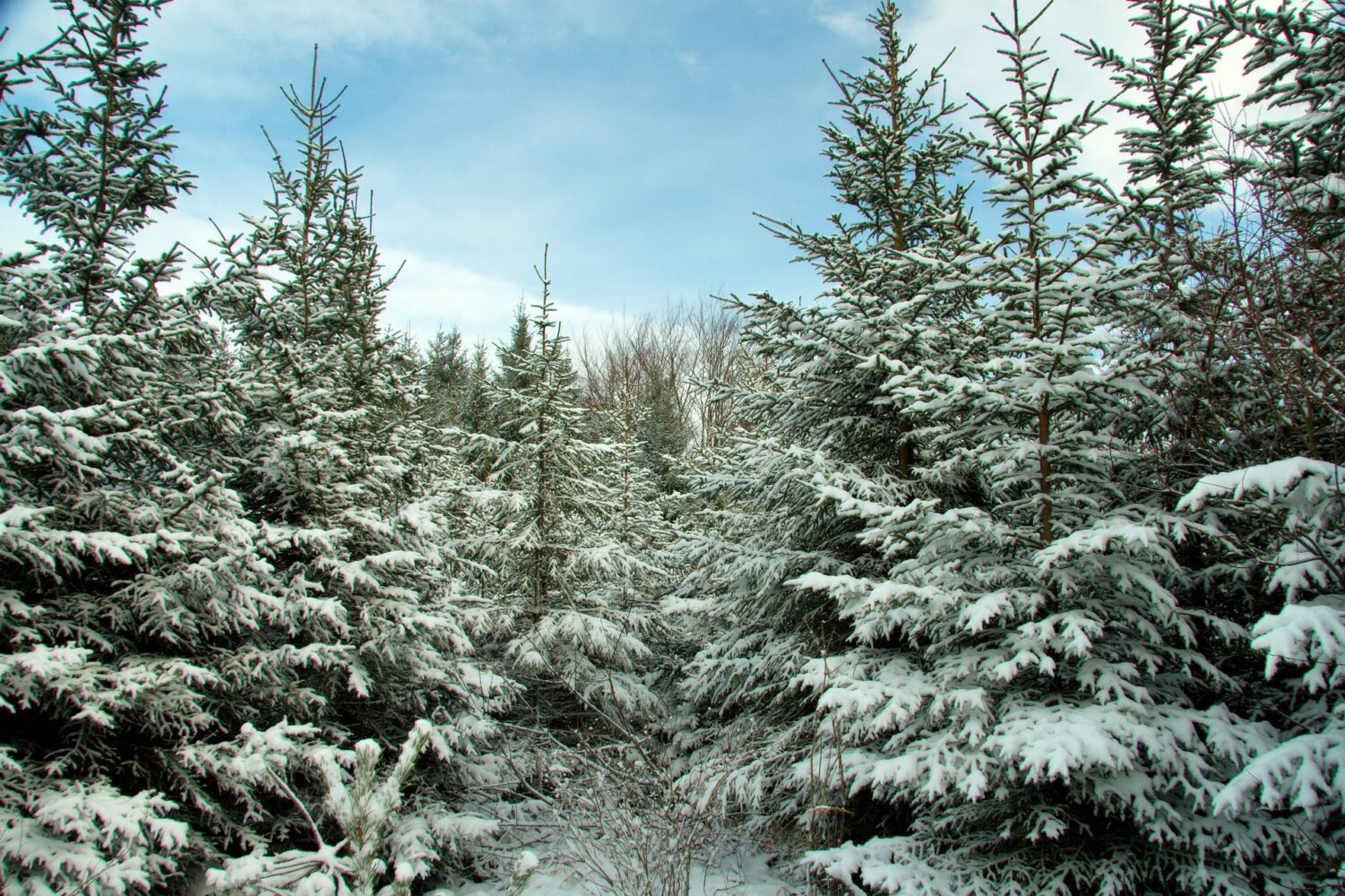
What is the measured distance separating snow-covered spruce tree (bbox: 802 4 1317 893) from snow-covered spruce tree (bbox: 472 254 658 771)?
402cm

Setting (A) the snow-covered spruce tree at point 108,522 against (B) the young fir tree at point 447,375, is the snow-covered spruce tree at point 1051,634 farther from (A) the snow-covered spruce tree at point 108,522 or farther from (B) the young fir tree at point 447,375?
(B) the young fir tree at point 447,375

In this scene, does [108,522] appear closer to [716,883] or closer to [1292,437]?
[716,883]

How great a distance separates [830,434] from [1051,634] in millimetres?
3146

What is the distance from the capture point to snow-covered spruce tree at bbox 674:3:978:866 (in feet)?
18.9

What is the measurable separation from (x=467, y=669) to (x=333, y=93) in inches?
247

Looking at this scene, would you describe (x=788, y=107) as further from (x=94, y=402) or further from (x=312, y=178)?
(x=94, y=402)

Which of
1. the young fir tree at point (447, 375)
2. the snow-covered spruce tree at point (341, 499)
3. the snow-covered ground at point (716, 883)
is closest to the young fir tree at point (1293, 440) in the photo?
the snow-covered ground at point (716, 883)

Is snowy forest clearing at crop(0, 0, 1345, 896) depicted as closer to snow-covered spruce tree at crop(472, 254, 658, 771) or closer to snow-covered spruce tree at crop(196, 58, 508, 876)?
snow-covered spruce tree at crop(196, 58, 508, 876)

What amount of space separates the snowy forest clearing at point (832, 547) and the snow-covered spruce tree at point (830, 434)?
0.06m

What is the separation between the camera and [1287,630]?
9.30 ft

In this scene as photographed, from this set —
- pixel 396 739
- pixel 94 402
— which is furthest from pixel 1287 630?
pixel 94 402

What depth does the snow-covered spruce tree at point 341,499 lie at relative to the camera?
16.9 ft

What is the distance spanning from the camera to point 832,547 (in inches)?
258

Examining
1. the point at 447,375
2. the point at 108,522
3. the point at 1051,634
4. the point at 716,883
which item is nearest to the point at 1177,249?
the point at 1051,634
